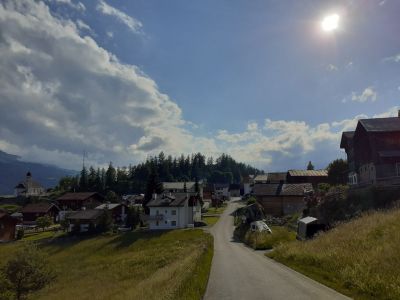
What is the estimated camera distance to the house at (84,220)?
75.5 metres

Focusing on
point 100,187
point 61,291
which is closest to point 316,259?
point 61,291

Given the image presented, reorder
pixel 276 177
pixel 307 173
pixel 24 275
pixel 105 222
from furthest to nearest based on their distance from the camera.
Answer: pixel 276 177
pixel 307 173
pixel 105 222
pixel 24 275

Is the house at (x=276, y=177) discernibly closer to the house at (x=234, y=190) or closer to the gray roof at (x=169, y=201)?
the gray roof at (x=169, y=201)

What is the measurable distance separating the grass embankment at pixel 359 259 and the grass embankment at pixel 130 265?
275 inches

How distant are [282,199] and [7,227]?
2571 inches

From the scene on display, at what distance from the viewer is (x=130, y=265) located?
40.9 metres

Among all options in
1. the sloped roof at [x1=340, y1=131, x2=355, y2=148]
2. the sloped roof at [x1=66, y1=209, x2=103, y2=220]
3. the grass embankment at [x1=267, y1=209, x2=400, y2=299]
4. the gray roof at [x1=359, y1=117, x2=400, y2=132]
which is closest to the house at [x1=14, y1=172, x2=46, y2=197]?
the sloped roof at [x1=66, y1=209, x2=103, y2=220]

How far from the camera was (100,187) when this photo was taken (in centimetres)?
14900

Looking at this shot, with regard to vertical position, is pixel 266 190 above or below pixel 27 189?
below

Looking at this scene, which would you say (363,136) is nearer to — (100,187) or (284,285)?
(284,285)

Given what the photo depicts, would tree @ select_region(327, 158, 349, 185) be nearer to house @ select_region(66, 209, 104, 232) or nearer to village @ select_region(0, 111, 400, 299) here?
village @ select_region(0, 111, 400, 299)

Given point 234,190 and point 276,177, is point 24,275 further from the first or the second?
point 234,190

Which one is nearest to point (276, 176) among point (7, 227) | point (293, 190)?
point (293, 190)

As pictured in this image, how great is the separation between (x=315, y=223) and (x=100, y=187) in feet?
413
